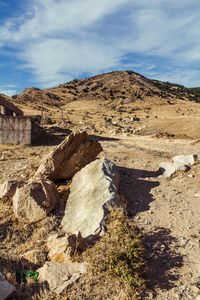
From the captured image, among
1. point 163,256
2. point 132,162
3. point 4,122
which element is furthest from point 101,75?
point 163,256

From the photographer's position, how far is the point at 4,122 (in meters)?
13.7

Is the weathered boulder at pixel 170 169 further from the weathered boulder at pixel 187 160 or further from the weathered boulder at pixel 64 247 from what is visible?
the weathered boulder at pixel 64 247

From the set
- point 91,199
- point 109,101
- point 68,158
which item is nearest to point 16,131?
point 68,158

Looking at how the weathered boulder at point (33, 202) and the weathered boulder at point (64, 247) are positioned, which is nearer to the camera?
the weathered boulder at point (64, 247)

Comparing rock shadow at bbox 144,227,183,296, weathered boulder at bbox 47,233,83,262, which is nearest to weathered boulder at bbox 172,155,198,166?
rock shadow at bbox 144,227,183,296

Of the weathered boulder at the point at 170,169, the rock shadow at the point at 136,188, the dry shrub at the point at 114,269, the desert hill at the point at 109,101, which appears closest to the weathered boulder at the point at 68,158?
the rock shadow at the point at 136,188

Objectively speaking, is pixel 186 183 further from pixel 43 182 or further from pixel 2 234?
pixel 2 234

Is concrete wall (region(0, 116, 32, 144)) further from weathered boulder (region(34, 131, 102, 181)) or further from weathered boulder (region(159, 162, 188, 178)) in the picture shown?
weathered boulder (region(159, 162, 188, 178))

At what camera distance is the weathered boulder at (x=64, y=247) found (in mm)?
3635

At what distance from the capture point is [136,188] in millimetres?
6418

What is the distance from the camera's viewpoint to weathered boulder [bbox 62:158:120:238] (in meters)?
4.31

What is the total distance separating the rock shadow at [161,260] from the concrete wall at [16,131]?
11178 millimetres

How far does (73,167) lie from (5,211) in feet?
7.18

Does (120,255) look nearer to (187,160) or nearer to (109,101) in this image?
(187,160)
